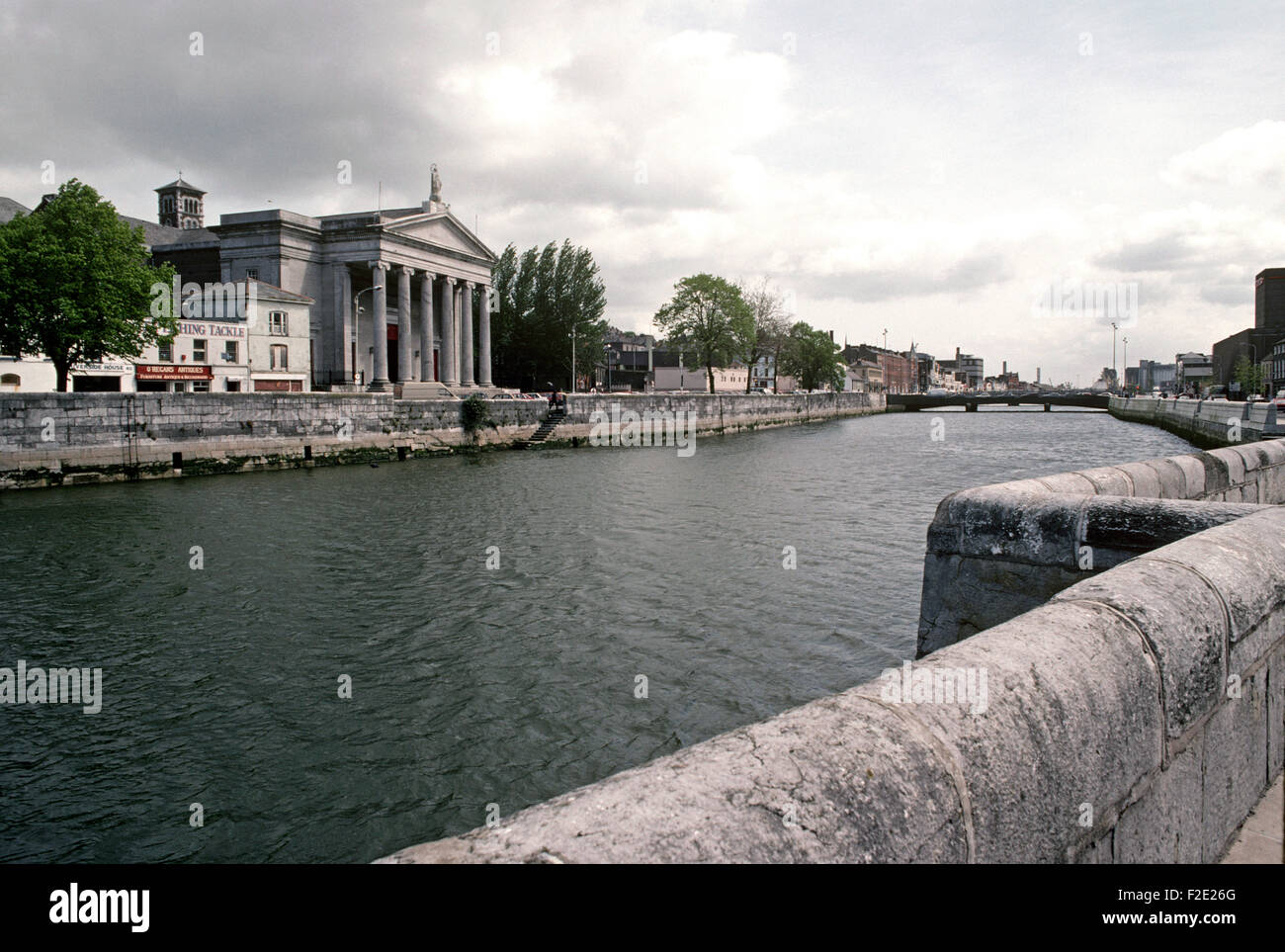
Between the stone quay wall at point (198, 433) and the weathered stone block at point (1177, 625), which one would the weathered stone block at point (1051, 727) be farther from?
the stone quay wall at point (198, 433)

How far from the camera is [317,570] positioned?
1449 cm

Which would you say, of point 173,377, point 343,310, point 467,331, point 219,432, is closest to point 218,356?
point 173,377

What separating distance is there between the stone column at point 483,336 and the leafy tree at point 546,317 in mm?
11519

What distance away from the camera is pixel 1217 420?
37.5 meters

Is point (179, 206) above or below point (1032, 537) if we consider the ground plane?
above

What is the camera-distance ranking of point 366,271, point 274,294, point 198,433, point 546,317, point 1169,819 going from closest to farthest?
point 1169,819, point 198,433, point 274,294, point 366,271, point 546,317

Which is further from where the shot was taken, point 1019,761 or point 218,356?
point 218,356

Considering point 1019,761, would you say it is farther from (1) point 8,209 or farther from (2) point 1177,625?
(1) point 8,209

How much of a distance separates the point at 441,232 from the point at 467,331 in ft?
27.4

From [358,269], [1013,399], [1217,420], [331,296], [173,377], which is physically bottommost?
[1217,420]

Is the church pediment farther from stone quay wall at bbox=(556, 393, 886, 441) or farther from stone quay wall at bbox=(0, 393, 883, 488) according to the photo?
stone quay wall at bbox=(0, 393, 883, 488)
